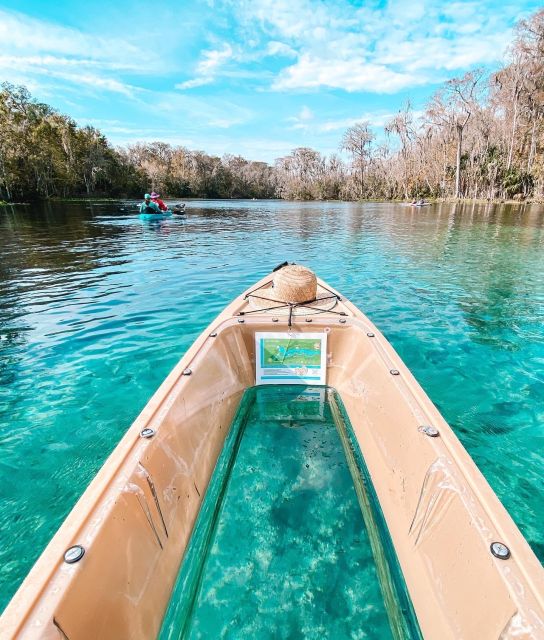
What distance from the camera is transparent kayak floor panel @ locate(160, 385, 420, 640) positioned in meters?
1.86

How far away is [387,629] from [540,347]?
482 cm

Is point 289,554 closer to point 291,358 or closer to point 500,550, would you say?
point 500,550

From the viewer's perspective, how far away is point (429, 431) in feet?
7.04

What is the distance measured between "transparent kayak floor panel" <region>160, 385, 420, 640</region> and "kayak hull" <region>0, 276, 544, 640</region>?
0.36ft

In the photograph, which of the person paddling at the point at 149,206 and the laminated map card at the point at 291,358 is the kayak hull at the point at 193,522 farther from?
the person paddling at the point at 149,206

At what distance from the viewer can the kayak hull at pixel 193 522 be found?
1345mm

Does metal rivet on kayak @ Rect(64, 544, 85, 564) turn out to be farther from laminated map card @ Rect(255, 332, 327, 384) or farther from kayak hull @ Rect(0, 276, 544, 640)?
laminated map card @ Rect(255, 332, 327, 384)

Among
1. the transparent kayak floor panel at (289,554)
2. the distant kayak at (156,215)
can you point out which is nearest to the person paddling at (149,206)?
the distant kayak at (156,215)

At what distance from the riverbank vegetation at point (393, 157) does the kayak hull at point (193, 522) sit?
3972cm

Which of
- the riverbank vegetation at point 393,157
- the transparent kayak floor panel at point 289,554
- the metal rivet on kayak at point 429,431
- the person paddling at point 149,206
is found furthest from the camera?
the riverbank vegetation at point 393,157

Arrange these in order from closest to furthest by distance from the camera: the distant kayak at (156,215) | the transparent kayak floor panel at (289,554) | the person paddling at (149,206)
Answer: the transparent kayak floor panel at (289,554) → the distant kayak at (156,215) → the person paddling at (149,206)

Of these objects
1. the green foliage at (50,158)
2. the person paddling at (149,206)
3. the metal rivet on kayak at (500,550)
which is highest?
the green foliage at (50,158)

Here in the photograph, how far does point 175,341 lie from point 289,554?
398cm

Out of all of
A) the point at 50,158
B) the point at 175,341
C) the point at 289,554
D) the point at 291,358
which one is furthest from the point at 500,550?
the point at 50,158
